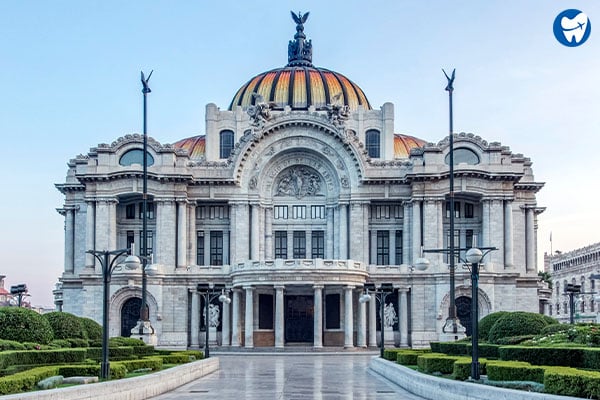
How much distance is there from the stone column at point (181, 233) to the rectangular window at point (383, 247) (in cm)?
1802

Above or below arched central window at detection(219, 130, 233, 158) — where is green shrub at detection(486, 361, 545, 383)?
below

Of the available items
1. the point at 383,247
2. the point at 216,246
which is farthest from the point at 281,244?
the point at 383,247

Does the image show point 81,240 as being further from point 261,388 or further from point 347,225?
point 261,388

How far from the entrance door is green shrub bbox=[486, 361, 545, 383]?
52480 millimetres

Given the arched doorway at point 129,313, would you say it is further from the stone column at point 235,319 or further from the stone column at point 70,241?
the stone column at point 70,241

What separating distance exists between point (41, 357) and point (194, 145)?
6484 centimetres

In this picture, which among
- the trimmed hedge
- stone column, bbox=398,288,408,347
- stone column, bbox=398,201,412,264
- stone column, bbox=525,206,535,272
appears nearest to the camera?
the trimmed hedge

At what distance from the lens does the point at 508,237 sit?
81875 millimetres

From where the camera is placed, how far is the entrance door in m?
80.4

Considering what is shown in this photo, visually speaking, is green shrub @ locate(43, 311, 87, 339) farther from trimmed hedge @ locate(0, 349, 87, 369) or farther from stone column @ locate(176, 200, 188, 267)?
stone column @ locate(176, 200, 188, 267)

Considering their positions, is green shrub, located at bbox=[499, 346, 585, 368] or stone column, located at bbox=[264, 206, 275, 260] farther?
stone column, located at bbox=[264, 206, 275, 260]

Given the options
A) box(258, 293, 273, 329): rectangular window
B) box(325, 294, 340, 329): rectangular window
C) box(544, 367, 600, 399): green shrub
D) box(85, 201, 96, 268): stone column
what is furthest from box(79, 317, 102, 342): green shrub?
box(85, 201, 96, 268): stone column

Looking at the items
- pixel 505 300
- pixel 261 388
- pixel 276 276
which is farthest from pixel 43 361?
pixel 505 300

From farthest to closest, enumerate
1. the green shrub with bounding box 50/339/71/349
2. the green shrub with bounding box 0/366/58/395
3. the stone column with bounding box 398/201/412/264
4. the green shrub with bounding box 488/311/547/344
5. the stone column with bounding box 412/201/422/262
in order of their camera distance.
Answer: the stone column with bounding box 398/201/412/264, the stone column with bounding box 412/201/422/262, the green shrub with bounding box 488/311/547/344, the green shrub with bounding box 50/339/71/349, the green shrub with bounding box 0/366/58/395
